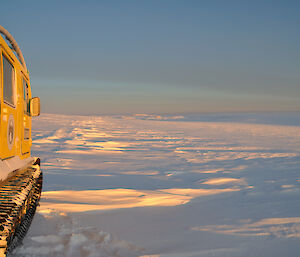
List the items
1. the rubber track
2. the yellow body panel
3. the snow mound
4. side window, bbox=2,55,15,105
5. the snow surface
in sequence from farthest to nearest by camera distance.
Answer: the snow surface, the snow mound, side window, bbox=2,55,15,105, the yellow body panel, the rubber track

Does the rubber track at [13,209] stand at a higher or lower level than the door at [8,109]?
lower

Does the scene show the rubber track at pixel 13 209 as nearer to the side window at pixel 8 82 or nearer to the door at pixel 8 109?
the door at pixel 8 109

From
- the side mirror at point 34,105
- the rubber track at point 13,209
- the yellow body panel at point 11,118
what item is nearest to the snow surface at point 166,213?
the rubber track at point 13,209

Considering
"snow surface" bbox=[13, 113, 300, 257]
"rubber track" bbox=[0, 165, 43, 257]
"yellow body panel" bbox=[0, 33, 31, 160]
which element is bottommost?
"snow surface" bbox=[13, 113, 300, 257]

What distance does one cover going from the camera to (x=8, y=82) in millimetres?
3604

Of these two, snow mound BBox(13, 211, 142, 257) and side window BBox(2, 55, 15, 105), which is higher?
side window BBox(2, 55, 15, 105)

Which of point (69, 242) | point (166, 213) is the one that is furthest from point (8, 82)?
point (166, 213)

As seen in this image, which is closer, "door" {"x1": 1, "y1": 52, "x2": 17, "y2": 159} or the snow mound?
"door" {"x1": 1, "y1": 52, "x2": 17, "y2": 159}

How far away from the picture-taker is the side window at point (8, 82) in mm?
3336

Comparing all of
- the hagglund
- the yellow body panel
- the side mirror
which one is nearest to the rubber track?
the hagglund

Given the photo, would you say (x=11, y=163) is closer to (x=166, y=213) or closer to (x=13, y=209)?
(x=13, y=209)

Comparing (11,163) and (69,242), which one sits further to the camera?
(69,242)

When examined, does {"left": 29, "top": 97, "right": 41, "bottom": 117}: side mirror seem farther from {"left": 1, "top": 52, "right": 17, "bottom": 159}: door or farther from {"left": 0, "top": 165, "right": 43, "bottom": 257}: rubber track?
{"left": 0, "top": 165, "right": 43, "bottom": 257}: rubber track

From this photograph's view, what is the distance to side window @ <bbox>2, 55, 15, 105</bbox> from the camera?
10.9 feet
